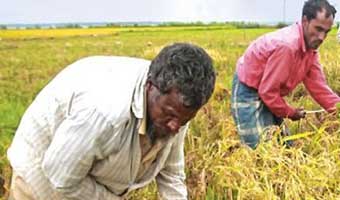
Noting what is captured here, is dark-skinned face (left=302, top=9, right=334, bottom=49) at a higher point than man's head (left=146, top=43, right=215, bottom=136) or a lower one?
lower

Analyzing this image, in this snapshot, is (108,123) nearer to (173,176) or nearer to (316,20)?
(173,176)

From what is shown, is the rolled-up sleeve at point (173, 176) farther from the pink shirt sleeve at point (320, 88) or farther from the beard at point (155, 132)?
the pink shirt sleeve at point (320, 88)

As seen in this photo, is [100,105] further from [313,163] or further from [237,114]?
[237,114]

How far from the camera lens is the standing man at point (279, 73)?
3.53m

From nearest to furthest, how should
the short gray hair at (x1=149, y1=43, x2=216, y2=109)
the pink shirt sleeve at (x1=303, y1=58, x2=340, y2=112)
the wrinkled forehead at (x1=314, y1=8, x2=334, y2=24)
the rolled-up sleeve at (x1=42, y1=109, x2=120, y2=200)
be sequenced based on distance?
the short gray hair at (x1=149, y1=43, x2=216, y2=109) < the rolled-up sleeve at (x1=42, y1=109, x2=120, y2=200) < the wrinkled forehead at (x1=314, y1=8, x2=334, y2=24) < the pink shirt sleeve at (x1=303, y1=58, x2=340, y2=112)

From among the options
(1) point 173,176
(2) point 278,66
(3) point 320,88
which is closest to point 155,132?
(1) point 173,176

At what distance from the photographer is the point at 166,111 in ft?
6.72

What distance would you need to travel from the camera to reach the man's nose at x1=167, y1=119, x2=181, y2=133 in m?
2.06

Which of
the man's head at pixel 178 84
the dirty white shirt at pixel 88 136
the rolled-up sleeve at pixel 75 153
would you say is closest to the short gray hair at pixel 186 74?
the man's head at pixel 178 84

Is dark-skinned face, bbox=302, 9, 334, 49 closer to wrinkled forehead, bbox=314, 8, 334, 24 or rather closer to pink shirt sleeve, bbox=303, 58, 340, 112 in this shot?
wrinkled forehead, bbox=314, 8, 334, 24

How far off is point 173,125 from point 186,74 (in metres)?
0.18

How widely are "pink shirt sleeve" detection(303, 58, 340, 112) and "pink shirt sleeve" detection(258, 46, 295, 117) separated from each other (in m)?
0.31

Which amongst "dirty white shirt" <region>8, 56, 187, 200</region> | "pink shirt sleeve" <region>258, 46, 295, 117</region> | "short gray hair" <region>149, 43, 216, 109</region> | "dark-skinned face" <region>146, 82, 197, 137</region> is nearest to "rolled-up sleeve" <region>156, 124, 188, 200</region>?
"dirty white shirt" <region>8, 56, 187, 200</region>

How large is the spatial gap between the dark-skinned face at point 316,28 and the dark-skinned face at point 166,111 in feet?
5.25
